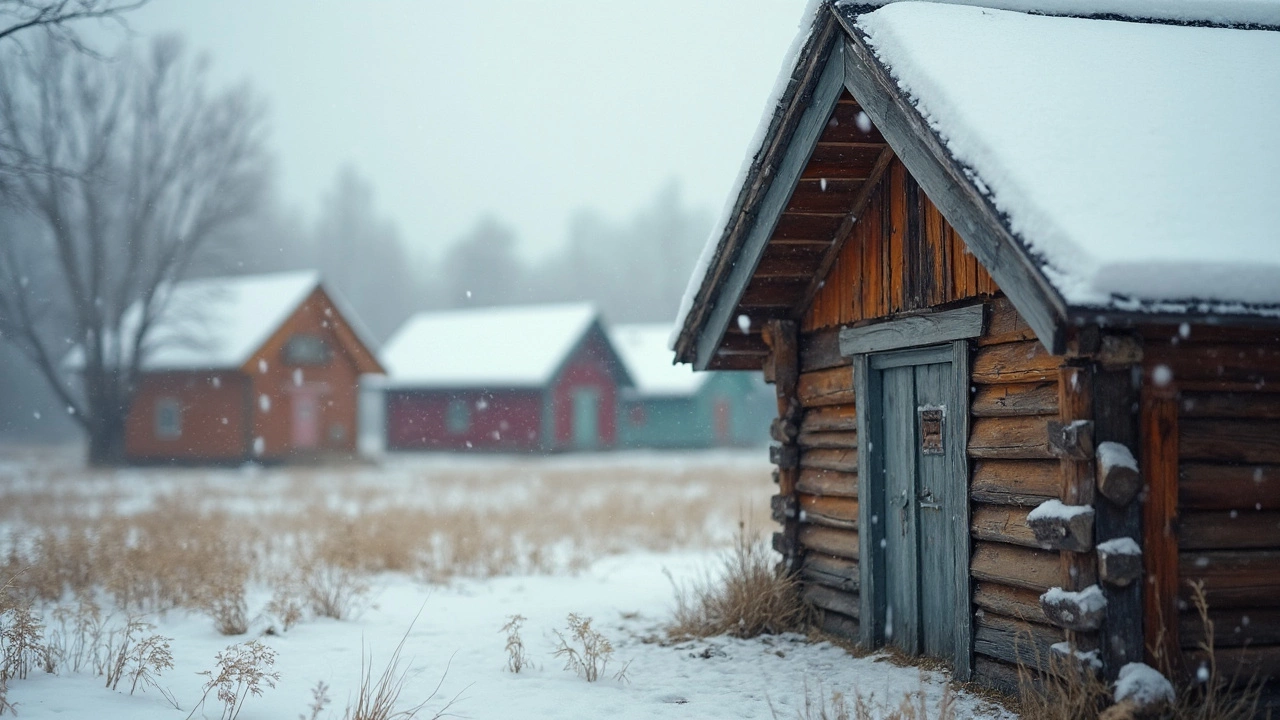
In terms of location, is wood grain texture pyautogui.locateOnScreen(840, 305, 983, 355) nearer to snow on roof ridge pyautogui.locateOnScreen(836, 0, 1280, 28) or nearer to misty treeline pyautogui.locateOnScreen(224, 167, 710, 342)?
snow on roof ridge pyautogui.locateOnScreen(836, 0, 1280, 28)

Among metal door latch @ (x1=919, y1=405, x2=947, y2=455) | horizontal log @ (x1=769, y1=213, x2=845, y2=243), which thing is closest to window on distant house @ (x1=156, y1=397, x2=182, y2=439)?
horizontal log @ (x1=769, y1=213, x2=845, y2=243)

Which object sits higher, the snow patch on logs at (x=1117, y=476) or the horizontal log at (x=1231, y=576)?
the snow patch on logs at (x=1117, y=476)

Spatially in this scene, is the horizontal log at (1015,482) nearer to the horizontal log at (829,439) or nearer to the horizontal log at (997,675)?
the horizontal log at (997,675)

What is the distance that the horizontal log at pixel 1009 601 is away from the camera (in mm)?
5480

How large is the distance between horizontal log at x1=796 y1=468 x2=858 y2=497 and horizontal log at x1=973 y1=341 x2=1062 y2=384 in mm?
1793

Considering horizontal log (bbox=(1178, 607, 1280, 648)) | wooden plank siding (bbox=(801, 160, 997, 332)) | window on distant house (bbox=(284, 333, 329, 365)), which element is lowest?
horizontal log (bbox=(1178, 607, 1280, 648))

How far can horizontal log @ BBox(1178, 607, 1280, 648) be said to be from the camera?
499 cm

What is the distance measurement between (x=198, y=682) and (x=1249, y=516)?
616 cm

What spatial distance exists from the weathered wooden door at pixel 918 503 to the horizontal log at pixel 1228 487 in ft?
4.21

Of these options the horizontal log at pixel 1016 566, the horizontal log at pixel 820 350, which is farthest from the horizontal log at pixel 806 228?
the horizontal log at pixel 1016 566

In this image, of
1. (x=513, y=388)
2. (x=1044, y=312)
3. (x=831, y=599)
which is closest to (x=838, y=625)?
(x=831, y=599)

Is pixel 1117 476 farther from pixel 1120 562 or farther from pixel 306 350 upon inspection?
pixel 306 350

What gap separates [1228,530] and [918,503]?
2040mm

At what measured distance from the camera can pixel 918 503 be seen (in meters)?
6.80
